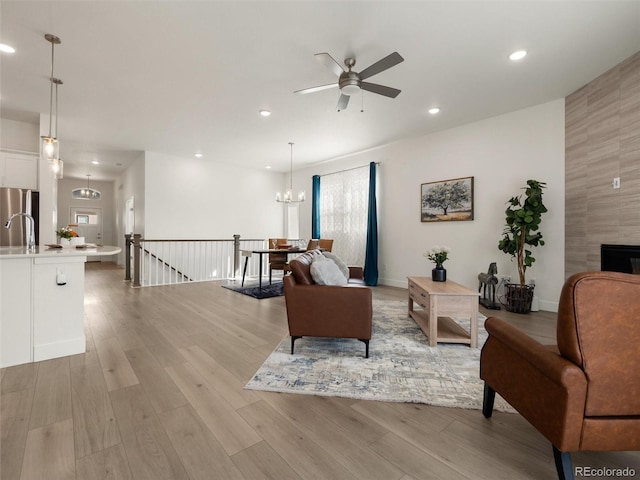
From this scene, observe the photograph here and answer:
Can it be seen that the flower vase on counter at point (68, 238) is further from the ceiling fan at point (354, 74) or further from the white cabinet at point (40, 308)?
the ceiling fan at point (354, 74)

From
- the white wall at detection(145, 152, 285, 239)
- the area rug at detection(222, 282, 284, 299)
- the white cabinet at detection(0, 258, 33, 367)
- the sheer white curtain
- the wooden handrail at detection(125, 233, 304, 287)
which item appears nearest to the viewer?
the white cabinet at detection(0, 258, 33, 367)

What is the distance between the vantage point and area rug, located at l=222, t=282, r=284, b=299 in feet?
16.1

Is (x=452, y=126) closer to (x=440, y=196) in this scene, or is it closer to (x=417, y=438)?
(x=440, y=196)

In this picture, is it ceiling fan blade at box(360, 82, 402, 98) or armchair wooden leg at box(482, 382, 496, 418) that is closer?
armchair wooden leg at box(482, 382, 496, 418)

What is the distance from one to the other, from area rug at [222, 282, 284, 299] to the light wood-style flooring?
7.90 feet

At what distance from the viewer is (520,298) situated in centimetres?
386

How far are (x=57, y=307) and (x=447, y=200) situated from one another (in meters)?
5.42

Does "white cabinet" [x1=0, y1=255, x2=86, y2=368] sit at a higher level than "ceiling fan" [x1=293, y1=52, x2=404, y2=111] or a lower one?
lower

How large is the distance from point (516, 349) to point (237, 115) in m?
4.67

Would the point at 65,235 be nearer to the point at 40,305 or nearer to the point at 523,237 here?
the point at 40,305

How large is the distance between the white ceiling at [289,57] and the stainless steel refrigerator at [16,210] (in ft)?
4.18

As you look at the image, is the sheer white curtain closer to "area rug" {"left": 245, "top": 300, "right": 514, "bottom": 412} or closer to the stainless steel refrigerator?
"area rug" {"left": 245, "top": 300, "right": 514, "bottom": 412}

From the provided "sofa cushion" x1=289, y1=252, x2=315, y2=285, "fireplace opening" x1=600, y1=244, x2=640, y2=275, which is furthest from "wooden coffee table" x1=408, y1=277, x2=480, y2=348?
"fireplace opening" x1=600, y1=244, x2=640, y2=275

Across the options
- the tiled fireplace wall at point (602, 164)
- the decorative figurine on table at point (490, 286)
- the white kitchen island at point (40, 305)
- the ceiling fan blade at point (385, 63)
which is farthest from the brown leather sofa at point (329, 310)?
the tiled fireplace wall at point (602, 164)
